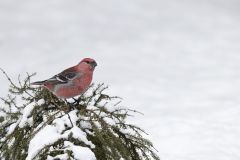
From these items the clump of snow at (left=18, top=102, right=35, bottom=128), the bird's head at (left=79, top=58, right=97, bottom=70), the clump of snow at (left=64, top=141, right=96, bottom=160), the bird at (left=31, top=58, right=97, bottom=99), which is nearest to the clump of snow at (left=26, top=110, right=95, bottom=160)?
the clump of snow at (left=64, top=141, right=96, bottom=160)

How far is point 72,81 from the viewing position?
7473 mm

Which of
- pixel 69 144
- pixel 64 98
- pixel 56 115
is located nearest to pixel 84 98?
pixel 64 98

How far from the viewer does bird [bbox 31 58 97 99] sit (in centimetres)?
678

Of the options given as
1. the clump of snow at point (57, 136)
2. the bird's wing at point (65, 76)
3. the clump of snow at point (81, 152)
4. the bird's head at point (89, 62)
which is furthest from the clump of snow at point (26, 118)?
the bird's head at point (89, 62)

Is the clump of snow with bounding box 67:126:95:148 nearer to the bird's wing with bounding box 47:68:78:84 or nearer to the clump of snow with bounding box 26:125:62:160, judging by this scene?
the clump of snow with bounding box 26:125:62:160

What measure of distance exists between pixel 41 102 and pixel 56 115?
0.58 m

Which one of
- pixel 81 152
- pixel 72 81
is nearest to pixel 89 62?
pixel 72 81

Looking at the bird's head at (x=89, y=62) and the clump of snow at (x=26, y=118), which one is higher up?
the bird's head at (x=89, y=62)

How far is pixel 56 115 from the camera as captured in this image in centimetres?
541

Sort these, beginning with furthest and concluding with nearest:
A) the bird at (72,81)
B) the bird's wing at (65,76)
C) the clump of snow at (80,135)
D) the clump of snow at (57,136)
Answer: the bird's wing at (65,76)
the bird at (72,81)
the clump of snow at (80,135)
the clump of snow at (57,136)

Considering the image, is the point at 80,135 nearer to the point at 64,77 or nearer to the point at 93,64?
the point at 93,64

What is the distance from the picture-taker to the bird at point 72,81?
6.78 metres

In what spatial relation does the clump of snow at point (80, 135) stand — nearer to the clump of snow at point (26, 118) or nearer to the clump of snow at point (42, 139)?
the clump of snow at point (42, 139)

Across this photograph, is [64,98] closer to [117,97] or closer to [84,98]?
[84,98]
